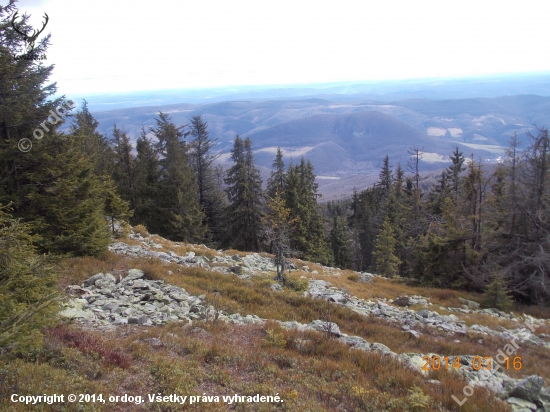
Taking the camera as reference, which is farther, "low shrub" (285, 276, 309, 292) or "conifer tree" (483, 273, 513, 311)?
"conifer tree" (483, 273, 513, 311)

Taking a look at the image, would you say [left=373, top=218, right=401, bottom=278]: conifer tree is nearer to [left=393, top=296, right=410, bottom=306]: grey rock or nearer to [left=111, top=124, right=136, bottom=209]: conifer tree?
[left=393, top=296, right=410, bottom=306]: grey rock

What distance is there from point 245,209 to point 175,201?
7075 mm

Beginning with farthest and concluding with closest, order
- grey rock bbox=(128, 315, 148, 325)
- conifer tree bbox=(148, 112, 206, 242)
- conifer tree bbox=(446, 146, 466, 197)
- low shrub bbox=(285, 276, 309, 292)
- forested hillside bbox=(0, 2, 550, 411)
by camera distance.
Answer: conifer tree bbox=(446, 146, 466, 197) < conifer tree bbox=(148, 112, 206, 242) < low shrub bbox=(285, 276, 309, 292) < grey rock bbox=(128, 315, 148, 325) < forested hillside bbox=(0, 2, 550, 411)

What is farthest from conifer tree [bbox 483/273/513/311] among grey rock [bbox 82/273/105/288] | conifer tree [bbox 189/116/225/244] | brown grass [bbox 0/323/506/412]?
conifer tree [bbox 189/116/225/244]

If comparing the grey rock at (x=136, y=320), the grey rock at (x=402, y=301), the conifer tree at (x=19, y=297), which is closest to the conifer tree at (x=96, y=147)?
the grey rock at (x=136, y=320)

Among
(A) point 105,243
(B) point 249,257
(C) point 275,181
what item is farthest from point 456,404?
(C) point 275,181

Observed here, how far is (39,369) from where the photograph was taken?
5227 mm

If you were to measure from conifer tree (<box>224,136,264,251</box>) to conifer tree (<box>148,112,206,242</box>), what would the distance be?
3927 millimetres

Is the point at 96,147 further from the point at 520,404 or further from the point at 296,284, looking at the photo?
the point at 520,404

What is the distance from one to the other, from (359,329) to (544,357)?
6.30 m

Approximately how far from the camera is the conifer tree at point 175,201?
30.3 metres

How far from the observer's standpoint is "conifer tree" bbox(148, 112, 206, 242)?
99.4 ft

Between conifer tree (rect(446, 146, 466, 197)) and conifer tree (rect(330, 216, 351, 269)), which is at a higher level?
conifer tree (rect(446, 146, 466, 197))

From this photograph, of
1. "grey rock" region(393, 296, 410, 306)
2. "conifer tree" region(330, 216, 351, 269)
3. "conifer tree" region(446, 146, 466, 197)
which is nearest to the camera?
"grey rock" region(393, 296, 410, 306)
